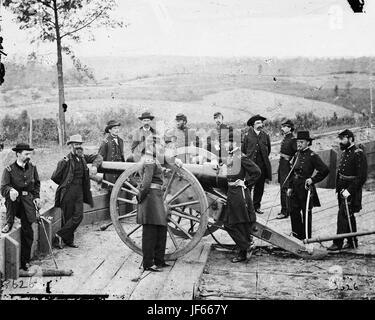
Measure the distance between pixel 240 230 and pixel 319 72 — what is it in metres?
2.75

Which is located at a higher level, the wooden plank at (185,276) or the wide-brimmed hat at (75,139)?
the wide-brimmed hat at (75,139)

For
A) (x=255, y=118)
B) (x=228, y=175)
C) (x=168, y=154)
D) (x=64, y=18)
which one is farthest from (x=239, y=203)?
(x=64, y=18)

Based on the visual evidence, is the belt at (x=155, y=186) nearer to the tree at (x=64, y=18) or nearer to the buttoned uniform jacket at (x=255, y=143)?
the tree at (x=64, y=18)

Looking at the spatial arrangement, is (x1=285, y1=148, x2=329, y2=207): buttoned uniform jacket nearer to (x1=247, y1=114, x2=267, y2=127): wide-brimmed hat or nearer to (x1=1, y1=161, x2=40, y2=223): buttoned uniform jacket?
(x1=247, y1=114, x2=267, y2=127): wide-brimmed hat

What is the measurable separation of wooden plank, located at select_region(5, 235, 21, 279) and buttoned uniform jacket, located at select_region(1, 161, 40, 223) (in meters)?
0.45

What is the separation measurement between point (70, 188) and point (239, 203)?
2160mm

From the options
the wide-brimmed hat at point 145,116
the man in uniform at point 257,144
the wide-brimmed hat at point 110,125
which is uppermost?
the wide-brimmed hat at point 145,116

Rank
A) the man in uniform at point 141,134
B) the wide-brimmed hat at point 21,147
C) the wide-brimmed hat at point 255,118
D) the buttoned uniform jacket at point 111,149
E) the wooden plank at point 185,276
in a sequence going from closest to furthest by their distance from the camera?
the wooden plank at point 185,276 → the wide-brimmed hat at point 21,147 → the buttoned uniform jacket at point 111,149 → the man in uniform at point 141,134 → the wide-brimmed hat at point 255,118

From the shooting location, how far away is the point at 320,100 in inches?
349

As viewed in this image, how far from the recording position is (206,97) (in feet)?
27.6

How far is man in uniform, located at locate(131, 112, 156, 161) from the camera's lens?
8.02 metres

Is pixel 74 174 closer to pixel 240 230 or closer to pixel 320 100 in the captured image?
pixel 240 230

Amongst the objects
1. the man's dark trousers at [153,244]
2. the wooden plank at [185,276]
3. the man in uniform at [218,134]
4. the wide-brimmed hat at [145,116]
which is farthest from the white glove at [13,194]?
the man in uniform at [218,134]

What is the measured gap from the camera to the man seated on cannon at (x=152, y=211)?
21.3 feet
